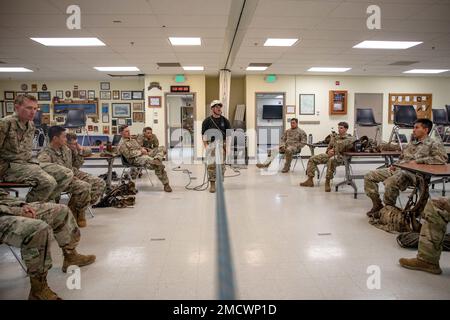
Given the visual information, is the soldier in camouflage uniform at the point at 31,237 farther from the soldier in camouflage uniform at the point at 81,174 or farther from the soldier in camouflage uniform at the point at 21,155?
the soldier in camouflage uniform at the point at 81,174

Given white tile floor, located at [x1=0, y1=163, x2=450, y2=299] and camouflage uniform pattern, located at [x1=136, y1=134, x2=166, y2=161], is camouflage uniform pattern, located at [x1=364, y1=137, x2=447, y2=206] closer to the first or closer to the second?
white tile floor, located at [x1=0, y1=163, x2=450, y2=299]

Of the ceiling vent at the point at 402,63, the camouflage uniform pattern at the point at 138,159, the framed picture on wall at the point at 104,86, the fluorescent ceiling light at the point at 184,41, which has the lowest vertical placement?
the camouflage uniform pattern at the point at 138,159

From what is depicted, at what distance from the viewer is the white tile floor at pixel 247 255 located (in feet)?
8.83

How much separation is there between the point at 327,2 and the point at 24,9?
4.46 metres

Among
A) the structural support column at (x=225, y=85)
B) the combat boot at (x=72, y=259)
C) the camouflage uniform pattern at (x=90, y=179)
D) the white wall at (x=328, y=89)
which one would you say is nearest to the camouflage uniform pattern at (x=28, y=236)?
the combat boot at (x=72, y=259)

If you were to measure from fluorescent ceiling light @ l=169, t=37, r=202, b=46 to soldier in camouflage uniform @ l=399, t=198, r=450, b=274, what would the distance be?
571 cm

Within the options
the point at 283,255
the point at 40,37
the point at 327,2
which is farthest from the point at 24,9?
the point at 283,255

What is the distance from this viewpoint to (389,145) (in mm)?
6711

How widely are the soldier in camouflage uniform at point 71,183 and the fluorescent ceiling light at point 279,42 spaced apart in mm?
4765

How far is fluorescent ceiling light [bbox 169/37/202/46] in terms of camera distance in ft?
24.2

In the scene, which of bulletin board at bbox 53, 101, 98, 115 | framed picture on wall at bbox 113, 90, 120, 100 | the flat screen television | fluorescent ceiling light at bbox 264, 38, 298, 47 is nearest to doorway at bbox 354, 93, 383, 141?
the flat screen television

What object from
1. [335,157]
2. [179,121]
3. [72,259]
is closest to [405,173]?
[335,157]

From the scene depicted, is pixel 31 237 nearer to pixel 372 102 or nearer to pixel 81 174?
pixel 81 174

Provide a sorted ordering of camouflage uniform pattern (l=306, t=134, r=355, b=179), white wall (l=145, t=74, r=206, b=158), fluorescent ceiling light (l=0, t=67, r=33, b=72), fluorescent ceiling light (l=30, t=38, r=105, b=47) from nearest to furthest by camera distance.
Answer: camouflage uniform pattern (l=306, t=134, r=355, b=179) < fluorescent ceiling light (l=30, t=38, r=105, b=47) < fluorescent ceiling light (l=0, t=67, r=33, b=72) < white wall (l=145, t=74, r=206, b=158)
